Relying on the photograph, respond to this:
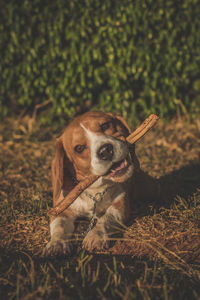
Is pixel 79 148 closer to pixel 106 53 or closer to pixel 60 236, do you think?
pixel 60 236

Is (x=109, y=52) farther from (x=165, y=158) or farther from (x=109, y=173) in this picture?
(x=109, y=173)

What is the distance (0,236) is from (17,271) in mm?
714

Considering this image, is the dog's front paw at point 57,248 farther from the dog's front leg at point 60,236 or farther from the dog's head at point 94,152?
the dog's head at point 94,152

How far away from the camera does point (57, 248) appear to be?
2357 mm

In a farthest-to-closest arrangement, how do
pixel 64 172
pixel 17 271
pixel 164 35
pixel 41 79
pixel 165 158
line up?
pixel 41 79, pixel 164 35, pixel 165 158, pixel 64 172, pixel 17 271

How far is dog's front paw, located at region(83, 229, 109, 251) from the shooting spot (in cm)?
238

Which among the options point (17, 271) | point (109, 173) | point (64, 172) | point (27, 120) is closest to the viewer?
point (17, 271)

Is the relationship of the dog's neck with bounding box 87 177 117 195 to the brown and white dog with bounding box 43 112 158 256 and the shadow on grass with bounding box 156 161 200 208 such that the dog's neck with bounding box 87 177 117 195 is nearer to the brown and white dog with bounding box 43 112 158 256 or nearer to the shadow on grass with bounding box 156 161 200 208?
Answer: the brown and white dog with bounding box 43 112 158 256

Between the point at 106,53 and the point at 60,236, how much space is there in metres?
3.63

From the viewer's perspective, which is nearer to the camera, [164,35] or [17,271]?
[17,271]

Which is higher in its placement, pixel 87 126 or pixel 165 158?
pixel 87 126

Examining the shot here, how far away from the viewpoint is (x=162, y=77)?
529cm

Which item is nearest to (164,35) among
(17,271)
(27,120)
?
(27,120)

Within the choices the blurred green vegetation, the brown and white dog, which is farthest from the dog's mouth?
the blurred green vegetation
